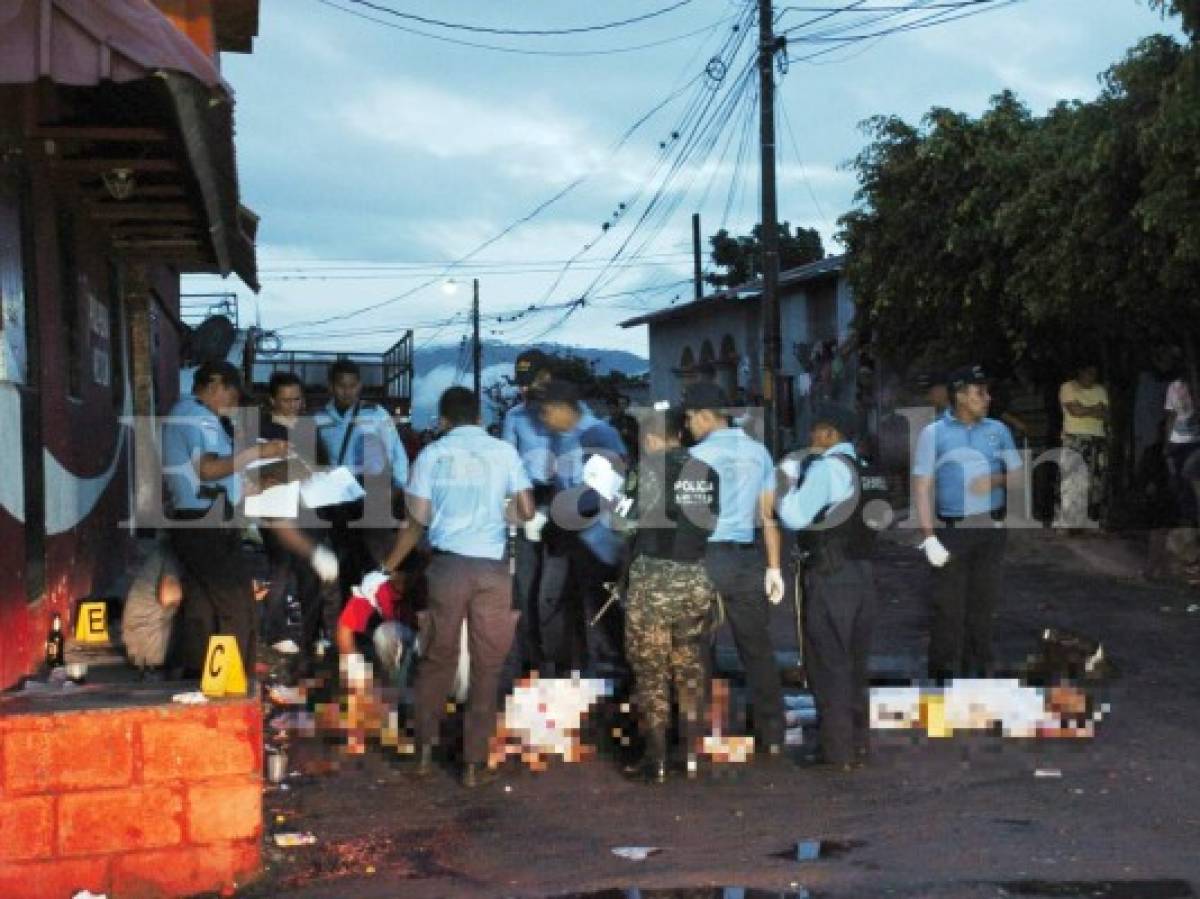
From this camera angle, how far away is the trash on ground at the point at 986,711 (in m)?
7.93

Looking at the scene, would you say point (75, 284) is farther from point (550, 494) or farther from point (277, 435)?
point (550, 494)

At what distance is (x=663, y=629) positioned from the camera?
7.16 m

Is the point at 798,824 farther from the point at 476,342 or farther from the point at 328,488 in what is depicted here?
the point at 476,342

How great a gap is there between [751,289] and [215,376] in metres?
22.5

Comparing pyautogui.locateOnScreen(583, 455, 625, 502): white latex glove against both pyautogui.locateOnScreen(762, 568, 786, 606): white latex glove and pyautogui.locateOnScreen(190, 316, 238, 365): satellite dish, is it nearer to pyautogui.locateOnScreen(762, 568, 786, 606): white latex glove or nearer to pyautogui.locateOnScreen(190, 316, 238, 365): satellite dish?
pyautogui.locateOnScreen(762, 568, 786, 606): white latex glove

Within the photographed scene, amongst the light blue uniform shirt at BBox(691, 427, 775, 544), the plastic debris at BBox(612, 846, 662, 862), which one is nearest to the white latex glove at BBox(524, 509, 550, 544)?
the light blue uniform shirt at BBox(691, 427, 775, 544)

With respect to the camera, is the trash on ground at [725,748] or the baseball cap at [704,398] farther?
the baseball cap at [704,398]

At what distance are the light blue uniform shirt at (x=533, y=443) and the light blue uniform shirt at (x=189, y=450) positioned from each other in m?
1.95

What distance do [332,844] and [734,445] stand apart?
267 centimetres

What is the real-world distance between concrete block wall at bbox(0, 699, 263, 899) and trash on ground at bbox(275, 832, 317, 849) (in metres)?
0.46

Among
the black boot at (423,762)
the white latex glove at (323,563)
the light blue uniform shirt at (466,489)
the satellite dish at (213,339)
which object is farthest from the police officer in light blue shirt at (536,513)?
the satellite dish at (213,339)

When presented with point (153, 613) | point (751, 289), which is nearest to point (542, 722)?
point (153, 613)

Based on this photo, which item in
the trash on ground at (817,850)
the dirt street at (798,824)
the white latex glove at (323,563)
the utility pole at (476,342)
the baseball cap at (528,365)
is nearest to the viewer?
the dirt street at (798,824)

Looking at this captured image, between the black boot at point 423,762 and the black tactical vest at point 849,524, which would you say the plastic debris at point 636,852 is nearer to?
the black boot at point 423,762
